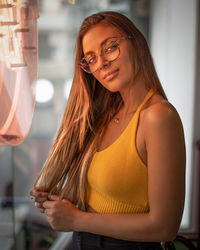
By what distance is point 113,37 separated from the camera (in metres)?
1.01

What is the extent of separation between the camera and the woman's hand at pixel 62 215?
1.02 m

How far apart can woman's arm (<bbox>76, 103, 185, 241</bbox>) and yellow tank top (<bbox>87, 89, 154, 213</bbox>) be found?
0.07 metres

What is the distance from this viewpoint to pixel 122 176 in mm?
966

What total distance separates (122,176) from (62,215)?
0.27m

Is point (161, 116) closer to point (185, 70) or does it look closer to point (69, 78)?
point (185, 70)

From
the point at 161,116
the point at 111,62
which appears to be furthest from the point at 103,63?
the point at 161,116

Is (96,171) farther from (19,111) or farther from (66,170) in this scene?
(19,111)

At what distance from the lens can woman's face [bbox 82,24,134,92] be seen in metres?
1.01

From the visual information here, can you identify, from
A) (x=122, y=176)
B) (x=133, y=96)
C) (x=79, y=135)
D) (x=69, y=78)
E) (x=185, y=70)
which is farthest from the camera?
(x=69, y=78)

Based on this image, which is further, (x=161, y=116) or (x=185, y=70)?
(x=185, y=70)

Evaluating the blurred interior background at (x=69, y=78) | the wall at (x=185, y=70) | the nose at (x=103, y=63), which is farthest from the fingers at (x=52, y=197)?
the wall at (x=185, y=70)

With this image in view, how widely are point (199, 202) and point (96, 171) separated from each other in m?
2.19

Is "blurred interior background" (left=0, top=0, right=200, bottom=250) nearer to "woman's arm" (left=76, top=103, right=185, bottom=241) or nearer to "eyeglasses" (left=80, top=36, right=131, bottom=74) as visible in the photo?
"eyeglasses" (left=80, top=36, right=131, bottom=74)

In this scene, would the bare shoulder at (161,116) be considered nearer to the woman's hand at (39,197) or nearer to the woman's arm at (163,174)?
the woman's arm at (163,174)
